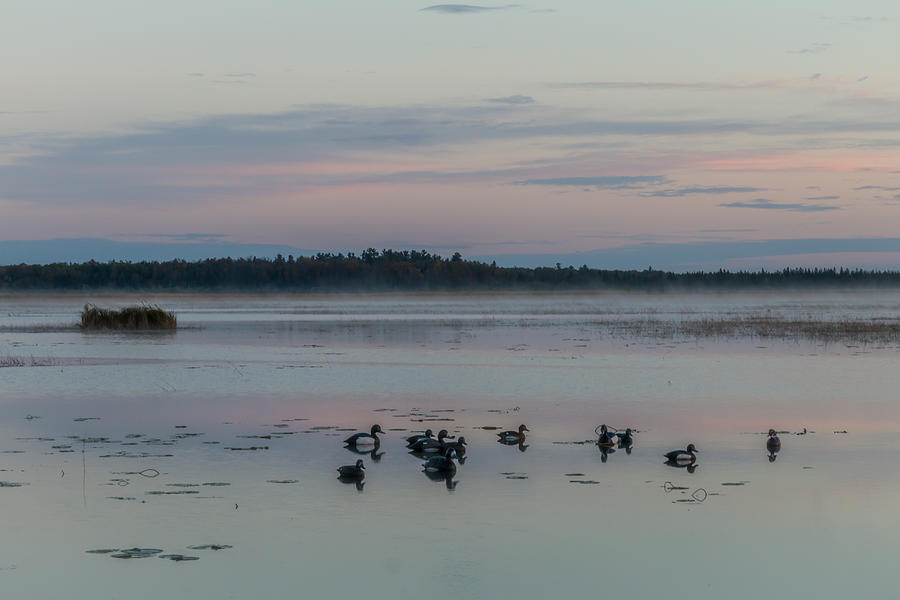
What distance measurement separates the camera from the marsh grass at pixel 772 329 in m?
44.8

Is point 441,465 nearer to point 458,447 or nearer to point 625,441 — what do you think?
point 458,447

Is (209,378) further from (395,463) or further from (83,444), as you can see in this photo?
(395,463)

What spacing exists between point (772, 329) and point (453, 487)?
38.2 m

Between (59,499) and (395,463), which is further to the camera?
(395,463)

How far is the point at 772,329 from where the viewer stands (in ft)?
165

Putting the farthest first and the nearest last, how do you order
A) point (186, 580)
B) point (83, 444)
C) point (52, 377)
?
point (52, 377), point (83, 444), point (186, 580)

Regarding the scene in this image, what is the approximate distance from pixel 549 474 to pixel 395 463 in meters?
2.34

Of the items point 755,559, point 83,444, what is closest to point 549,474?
point 755,559

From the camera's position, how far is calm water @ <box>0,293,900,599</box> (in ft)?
35.3

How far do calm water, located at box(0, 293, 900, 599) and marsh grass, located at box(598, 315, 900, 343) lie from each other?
46.1ft

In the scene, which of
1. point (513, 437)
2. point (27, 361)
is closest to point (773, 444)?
point (513, 437)

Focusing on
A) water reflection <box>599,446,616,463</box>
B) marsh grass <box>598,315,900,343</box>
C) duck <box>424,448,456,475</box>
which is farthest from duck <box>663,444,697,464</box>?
marsh grass <box>598,315,900,343</box>

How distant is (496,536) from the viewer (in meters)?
12.1

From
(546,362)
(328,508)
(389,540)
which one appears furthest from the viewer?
(546,362)
